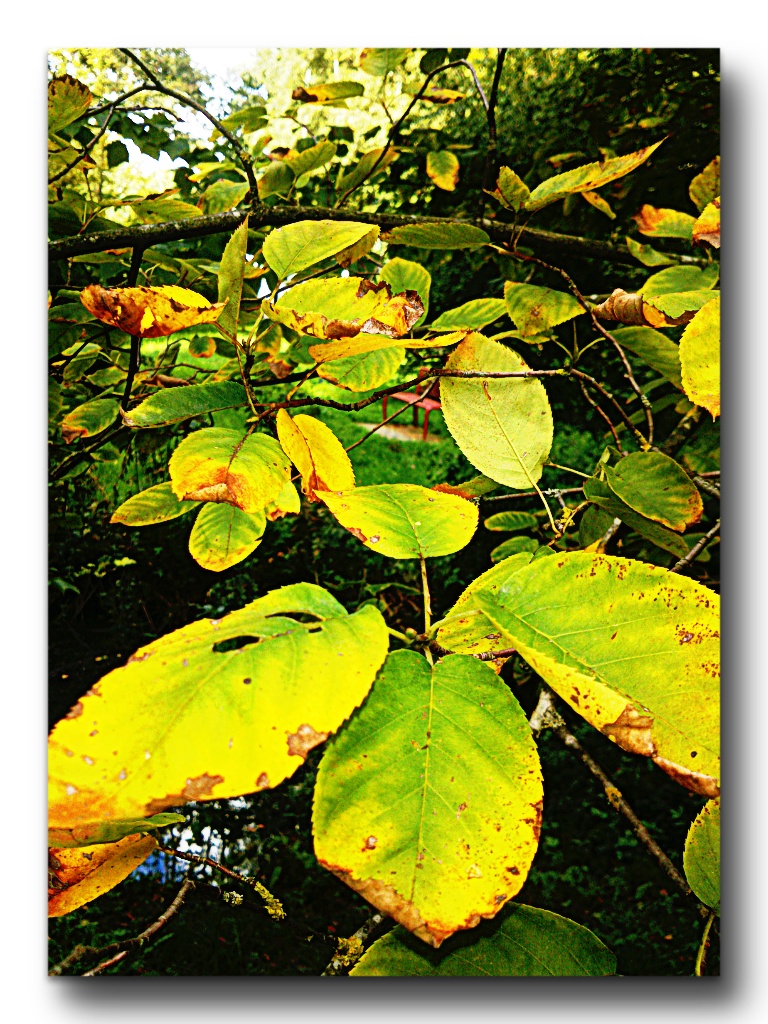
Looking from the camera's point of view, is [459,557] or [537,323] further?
[459,557]

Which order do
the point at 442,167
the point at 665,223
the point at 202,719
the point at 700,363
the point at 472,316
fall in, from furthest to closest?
the point at 442,167 < the point at 665,223 < the point at 472,316 < the point at 700,363 < the point at 202,719

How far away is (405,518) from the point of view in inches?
18.1

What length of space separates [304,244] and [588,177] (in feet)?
0.97

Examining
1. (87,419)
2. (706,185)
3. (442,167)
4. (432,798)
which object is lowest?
(432,798)

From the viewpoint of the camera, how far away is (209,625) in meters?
0.36

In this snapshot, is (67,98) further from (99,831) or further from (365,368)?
(99,831)

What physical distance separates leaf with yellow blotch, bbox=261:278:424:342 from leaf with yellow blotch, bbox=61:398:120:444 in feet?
1.58

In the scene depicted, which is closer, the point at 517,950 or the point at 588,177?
the point at 517,950

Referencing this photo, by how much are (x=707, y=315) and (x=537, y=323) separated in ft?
0.54

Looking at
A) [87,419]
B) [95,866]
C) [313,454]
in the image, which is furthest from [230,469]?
[87,419]

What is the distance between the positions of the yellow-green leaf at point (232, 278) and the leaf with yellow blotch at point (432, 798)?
24 cm
